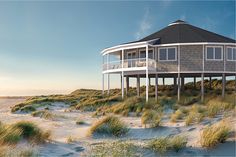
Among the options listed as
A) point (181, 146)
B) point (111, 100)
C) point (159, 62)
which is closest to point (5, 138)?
point (181, 146)

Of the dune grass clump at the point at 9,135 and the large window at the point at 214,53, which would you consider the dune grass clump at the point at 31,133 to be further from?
the large window at the point at 214,53

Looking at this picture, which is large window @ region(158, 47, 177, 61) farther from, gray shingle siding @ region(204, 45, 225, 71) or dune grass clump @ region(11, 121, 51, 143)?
dune grass clump @ region(11, 121, 51, 143)

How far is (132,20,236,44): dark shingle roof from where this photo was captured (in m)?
24.3

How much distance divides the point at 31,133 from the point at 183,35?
63.0 ft

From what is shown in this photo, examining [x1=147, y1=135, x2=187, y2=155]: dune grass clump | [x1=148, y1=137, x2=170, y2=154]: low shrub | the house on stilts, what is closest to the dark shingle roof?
the house on stilts

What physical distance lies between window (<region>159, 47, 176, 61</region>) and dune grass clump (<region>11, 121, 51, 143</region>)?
55.6 ft

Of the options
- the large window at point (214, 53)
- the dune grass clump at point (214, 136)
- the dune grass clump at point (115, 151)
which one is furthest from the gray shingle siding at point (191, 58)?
the dune grass clump at point (115, 151)

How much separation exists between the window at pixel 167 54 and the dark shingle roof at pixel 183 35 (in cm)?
66

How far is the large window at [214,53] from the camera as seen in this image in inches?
939

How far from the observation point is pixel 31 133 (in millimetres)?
8656

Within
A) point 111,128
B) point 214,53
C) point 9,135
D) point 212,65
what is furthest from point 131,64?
point 9,135

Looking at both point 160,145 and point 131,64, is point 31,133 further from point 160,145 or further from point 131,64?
point 131,64

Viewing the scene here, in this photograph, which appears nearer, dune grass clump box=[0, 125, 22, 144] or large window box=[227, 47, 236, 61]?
dune grass clump box=[0, 125, 22, 144]

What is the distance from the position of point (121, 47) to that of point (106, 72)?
360 centimetres
